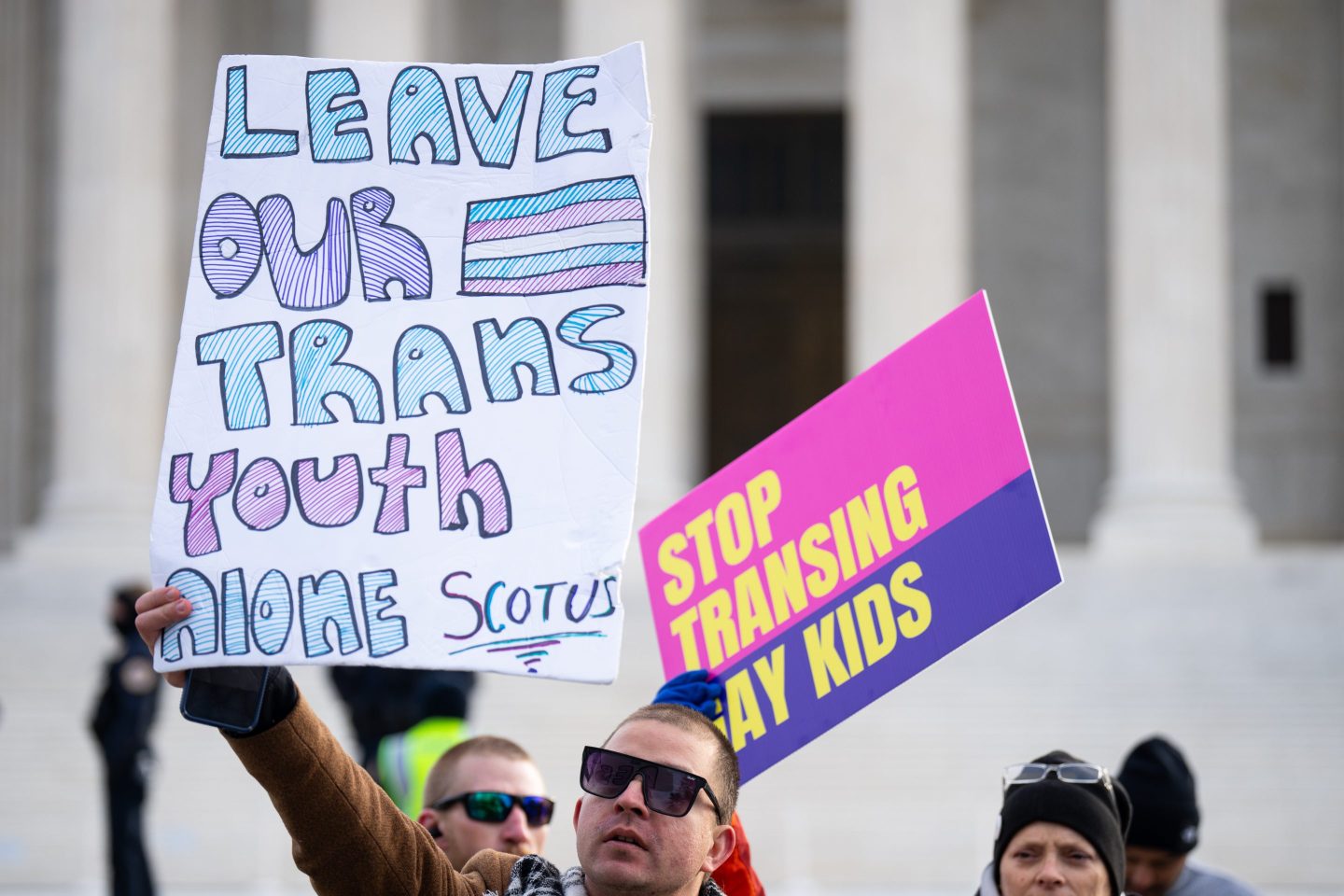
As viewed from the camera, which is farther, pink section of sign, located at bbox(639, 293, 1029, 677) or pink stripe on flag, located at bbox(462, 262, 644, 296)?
pink section of sign, located at bbox(639, 293, 1029, 677)

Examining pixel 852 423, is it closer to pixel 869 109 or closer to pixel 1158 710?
pixel 1158 710

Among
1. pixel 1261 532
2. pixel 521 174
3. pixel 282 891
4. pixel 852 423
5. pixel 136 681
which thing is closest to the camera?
pixel 521 174

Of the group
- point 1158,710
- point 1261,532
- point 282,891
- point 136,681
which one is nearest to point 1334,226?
point 1261,532

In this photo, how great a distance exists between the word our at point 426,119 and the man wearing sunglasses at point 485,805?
2344mm

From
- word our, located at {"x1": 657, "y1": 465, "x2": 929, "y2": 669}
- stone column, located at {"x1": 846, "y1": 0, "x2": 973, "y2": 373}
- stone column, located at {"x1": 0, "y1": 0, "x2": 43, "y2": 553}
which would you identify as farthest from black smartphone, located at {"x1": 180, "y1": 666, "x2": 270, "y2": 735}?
stone column, located at {"x1": 0, "y1": 0, "x2": 43, "y2": 553}

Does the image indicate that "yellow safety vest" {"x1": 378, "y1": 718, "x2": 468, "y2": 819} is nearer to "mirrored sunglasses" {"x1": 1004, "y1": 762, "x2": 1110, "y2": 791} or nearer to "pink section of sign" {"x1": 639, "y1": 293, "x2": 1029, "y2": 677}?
"pink section of sign" {"x1": 639, "y1": 293, "x2": 1029, "y2": 677}

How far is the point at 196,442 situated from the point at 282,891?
19.7 meters

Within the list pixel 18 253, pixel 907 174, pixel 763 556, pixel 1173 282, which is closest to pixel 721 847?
pixel 763 556

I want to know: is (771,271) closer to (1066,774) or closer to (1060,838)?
(1066,774)

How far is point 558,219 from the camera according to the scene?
21.5 ft

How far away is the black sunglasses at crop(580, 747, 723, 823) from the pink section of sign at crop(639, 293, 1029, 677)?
1.85 m

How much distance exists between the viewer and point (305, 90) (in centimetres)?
667

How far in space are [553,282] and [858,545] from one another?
5.11 feet

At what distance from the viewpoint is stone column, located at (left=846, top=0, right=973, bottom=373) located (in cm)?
3822
